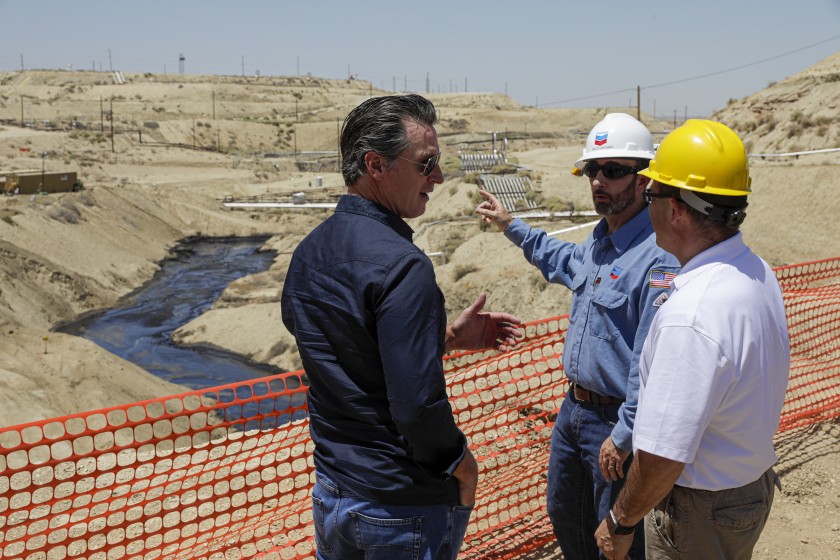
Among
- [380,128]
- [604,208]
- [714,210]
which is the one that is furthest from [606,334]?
[380,128]

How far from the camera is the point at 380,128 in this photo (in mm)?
2623

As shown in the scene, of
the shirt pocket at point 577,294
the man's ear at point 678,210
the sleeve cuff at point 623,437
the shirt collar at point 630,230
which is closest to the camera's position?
the man's ear at point 678,210

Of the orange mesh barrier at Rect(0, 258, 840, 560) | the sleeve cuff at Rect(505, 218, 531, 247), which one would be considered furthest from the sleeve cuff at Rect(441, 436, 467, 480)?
the sleeve cuff at Rect(505, 218, 531, 247)

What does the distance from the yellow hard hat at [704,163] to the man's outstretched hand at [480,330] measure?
0.91m

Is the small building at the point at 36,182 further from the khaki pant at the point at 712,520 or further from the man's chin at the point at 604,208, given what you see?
the khaki pant at the point at 712,520

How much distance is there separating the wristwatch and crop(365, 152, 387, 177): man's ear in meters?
1.56

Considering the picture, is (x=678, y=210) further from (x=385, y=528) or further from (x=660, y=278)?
(x=385, y=528)

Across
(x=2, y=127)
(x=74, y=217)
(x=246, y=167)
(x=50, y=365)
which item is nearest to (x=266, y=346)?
(x=50, y=365)

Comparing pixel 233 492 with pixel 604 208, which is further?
pixel 233 492

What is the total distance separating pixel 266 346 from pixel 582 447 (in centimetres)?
1870

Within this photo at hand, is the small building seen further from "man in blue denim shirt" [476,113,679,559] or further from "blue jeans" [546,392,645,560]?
"blue jeans" [546,392,645,560]

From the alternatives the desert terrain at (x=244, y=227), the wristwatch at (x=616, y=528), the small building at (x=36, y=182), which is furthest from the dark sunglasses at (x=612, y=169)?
the small building at (x=36, y=182)

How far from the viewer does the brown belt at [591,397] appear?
3617 mm

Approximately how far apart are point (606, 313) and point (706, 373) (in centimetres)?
120
